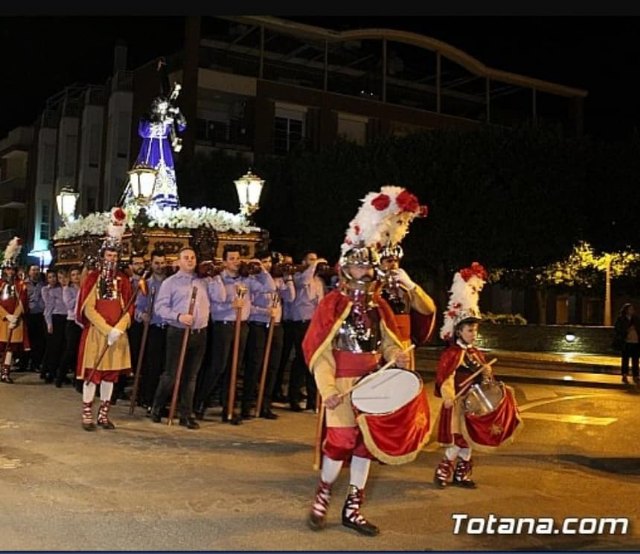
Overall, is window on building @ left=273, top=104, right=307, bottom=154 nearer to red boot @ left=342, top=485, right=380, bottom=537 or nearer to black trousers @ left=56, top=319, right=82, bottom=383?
black trousers @ left=56, top=319, right=82, bottom=383

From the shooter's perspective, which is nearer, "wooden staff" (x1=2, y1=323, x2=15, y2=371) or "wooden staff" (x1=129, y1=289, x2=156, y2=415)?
"wooden staff" (x1=129, y1=289, x2=156, y2=415)

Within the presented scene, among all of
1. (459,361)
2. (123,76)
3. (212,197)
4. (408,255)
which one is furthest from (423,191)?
(459,361)

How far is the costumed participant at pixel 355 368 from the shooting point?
5461 mm

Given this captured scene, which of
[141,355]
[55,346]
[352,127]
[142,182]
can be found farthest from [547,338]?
[141,355]

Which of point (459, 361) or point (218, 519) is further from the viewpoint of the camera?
point (459, 361)

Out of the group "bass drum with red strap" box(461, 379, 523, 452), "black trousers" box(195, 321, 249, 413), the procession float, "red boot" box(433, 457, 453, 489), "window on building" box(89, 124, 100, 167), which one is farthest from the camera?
"window on building" box(89, 124, 100, 167)

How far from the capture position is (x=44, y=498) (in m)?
6.15

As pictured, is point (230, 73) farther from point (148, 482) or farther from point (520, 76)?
point (148, 482)

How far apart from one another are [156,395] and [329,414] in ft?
15.5

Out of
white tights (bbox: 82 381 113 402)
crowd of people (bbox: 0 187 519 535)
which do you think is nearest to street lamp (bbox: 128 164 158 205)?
crowd of people (bbox: 0 187 519 535)

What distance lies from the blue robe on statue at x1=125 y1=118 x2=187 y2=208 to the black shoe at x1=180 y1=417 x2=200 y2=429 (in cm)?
556

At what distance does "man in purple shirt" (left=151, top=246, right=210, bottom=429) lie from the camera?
941 centimetres

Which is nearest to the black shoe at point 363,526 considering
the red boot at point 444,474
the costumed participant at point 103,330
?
the red boot at point 444,474

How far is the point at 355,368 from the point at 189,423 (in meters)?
4.38
